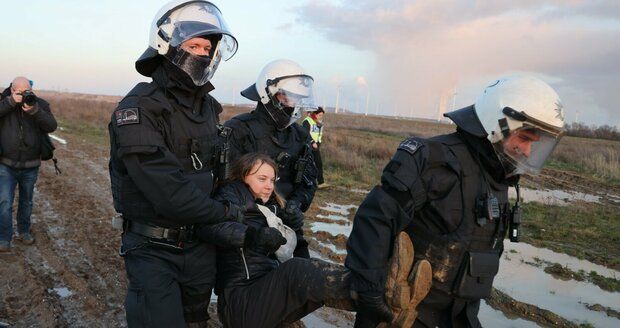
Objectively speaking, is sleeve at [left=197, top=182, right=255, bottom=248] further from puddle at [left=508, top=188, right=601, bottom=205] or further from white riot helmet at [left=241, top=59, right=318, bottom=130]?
puddle at [left=508, top=188, right=601, bottom=205]

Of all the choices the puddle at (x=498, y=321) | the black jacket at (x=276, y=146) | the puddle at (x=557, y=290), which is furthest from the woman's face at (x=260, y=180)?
the puddle at (x=557, y=290)

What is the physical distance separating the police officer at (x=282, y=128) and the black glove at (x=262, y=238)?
110cm

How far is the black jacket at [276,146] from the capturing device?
159 inches

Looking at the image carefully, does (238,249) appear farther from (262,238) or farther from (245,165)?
(245,165)

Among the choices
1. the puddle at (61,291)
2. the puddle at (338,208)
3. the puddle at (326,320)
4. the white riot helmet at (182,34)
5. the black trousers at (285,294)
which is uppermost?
the white riot helmet at (182,34)

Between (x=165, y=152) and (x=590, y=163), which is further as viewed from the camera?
(x=590, y=163)

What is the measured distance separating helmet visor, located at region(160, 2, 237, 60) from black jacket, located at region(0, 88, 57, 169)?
13.6ft

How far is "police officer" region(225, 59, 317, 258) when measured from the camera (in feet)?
13.4

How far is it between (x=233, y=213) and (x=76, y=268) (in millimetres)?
3540

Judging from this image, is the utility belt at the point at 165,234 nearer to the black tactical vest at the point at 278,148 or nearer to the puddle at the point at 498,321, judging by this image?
the black tactical vest at the point at 278,148

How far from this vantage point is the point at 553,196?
13.6 m

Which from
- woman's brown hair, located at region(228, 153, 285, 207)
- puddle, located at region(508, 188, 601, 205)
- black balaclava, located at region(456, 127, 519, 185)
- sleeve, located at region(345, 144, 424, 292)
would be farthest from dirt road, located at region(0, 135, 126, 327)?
puddle, located at region(508, 188, 601, 205)

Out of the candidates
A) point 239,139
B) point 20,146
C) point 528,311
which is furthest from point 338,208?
point 239,139

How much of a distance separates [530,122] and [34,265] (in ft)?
17.4
